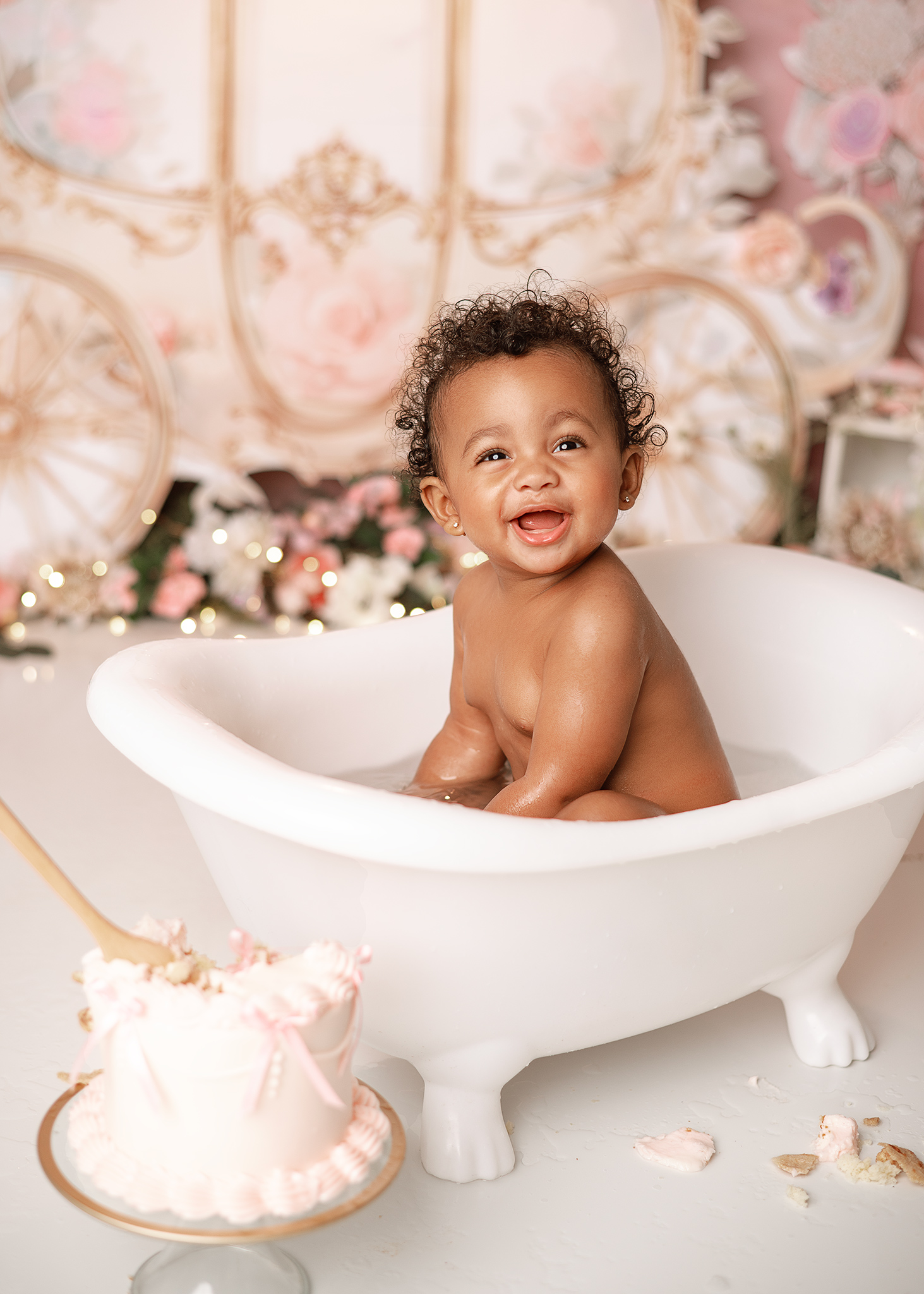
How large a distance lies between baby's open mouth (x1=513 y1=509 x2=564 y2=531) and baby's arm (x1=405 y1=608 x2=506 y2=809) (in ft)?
0.98

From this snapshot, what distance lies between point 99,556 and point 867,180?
2.12 metres

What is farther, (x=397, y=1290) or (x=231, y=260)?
(x=231, y=260)

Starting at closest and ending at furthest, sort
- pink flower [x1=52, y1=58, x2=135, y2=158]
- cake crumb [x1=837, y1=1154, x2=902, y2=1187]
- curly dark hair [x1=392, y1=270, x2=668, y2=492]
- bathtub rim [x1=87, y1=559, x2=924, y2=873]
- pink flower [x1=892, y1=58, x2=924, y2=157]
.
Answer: bathtub rim [x1=87, y1=559, x2=924, y2=873]
cake crumb [x1=837, y1=1154, x2=902, y2=1187]
curly dark hair [x1=392, y1=270, x2=668, y2=492]
pink flower [x1=52, y1=58, x2=135, y2=158]
pink flower [x1=892, y1=58, x2=924, y2=157]

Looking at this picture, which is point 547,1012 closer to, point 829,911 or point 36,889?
point 829,911

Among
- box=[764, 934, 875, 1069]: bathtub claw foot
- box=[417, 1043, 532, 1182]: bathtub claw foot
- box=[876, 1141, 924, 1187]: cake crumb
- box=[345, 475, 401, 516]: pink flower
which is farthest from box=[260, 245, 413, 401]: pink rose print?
box=[876, 1141, 924, 1187]: cake crumb

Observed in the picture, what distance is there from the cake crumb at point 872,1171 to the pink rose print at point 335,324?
2246 mm

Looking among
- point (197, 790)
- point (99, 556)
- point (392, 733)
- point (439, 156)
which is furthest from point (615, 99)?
point (197, 790)

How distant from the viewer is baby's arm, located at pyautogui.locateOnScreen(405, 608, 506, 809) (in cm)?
174

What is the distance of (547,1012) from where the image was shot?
129 centimetres

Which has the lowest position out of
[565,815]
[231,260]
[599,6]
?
[565,815]

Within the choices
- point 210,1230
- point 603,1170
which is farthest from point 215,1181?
point 603,1170

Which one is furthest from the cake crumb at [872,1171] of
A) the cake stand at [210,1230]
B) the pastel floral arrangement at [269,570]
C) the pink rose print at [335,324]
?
the pink rose print at [335,324]

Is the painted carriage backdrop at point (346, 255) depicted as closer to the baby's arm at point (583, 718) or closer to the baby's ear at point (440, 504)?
the baby's ear at point (440, 504)

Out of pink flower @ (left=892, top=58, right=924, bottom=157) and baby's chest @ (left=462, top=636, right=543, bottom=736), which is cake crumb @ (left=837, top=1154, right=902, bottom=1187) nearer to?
baby's chest @ (left=462, top=636, right=543, bottom=736)
